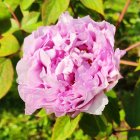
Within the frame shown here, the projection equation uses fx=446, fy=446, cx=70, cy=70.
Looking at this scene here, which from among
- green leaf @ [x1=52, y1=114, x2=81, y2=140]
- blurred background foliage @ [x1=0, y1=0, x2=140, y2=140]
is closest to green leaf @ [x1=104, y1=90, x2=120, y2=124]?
blurred background foliage @ [x1=0, y1=0, x2=140, y2=140]

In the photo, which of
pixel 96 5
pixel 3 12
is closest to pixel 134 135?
pixel 96 5

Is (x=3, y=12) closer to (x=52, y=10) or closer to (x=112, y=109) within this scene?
(x=52, y=10)

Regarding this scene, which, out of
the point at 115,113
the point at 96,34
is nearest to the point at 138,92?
the point at 115,113

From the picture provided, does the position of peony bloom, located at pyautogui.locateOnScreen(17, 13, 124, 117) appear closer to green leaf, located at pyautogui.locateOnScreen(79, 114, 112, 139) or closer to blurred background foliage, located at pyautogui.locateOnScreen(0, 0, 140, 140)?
blurred background foliage, located at pyautogui.locateOnScreen(0, 0, 140, 140)

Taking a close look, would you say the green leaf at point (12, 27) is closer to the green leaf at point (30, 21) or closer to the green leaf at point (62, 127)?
the green leaf at point (30, 21)

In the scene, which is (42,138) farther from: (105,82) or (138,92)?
(105,82)

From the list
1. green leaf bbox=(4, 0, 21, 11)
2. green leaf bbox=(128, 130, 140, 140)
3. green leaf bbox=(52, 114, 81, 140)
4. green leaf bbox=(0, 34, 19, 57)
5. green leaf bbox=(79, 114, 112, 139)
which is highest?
green leaf bbox=(4, 0, 21, 11)
